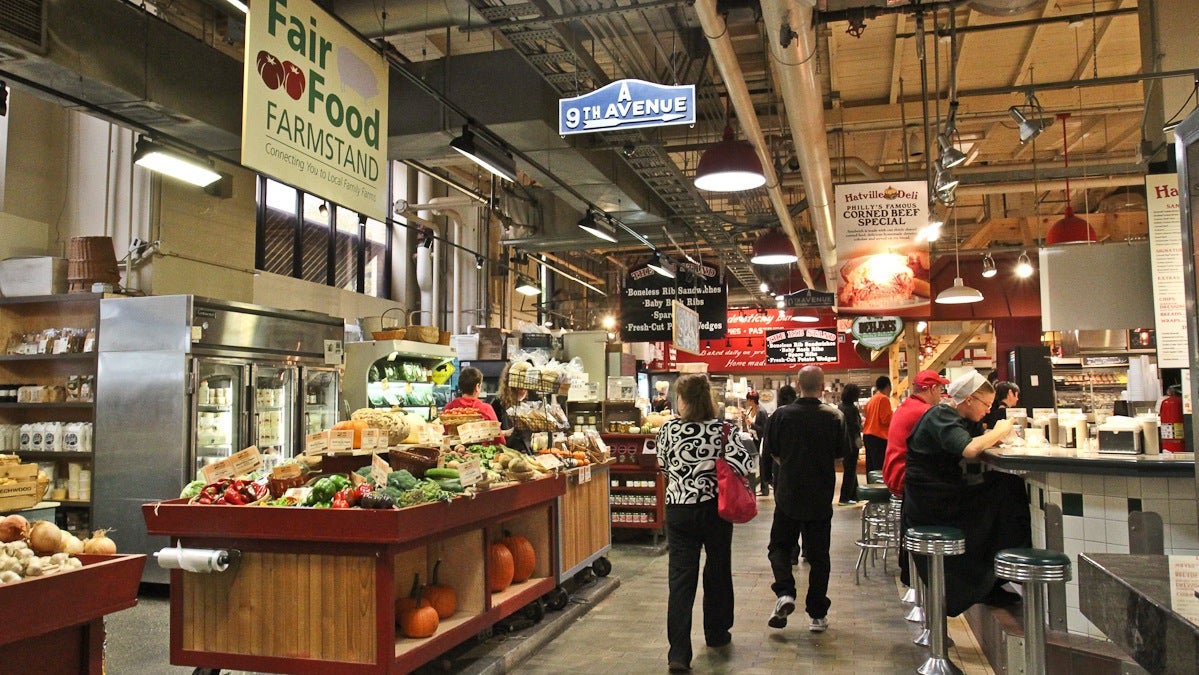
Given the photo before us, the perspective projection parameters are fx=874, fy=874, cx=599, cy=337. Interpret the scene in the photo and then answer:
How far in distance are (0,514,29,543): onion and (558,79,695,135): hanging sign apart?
3.91 m

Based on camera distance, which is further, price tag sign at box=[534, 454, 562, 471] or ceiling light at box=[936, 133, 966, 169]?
ceiling light at box=[936, 133, 966, 169]

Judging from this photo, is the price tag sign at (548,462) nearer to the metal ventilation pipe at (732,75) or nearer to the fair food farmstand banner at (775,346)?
the metal ventilation pipe at (732,75)

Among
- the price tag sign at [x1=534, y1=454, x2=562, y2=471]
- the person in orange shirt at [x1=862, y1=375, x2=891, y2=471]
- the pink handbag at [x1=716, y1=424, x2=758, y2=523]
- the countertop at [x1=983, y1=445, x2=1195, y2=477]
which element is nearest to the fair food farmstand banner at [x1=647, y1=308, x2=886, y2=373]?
the person in orange shirt at [x1=862, y1=375, x2=891, y2=471]

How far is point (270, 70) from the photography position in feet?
14.9

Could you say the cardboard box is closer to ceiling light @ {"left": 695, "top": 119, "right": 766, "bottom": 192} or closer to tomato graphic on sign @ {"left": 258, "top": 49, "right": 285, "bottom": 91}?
tomato graphic on sign @ {"left": 258, "top": 49, "right": 285, "bottom": 91}

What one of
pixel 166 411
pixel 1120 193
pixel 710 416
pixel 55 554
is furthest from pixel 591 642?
pixel 1120 193

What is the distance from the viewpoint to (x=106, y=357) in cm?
731

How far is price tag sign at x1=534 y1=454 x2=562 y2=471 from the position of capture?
6.23 metres

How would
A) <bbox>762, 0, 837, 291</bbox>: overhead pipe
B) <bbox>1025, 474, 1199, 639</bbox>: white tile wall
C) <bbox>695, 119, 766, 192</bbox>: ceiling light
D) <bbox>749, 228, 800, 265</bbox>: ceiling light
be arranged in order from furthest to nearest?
<bbox>749, 228, 800, 265</bbox>: ceiling light
<bbox>695, 119, 766, 192</bbox>: ceiling light
<bbox>762, 0, 837, 291</bbox>: overhead pipe
<bbox>1025, 474, 1199, 639</bbox>: white tile wall

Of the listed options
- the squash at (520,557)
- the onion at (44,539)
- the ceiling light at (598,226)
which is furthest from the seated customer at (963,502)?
the ceiling light at (598,226)

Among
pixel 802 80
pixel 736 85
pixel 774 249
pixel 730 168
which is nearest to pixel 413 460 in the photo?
pixel 730 168

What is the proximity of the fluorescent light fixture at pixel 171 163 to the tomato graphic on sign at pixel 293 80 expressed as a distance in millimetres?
2974

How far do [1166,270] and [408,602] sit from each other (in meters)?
6.21

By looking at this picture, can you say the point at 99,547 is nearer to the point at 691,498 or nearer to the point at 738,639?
the point at 691,498
